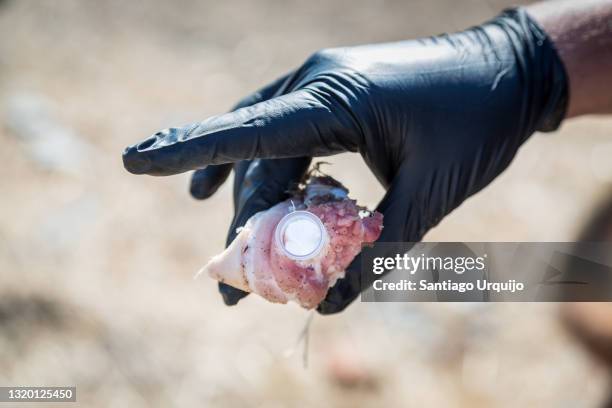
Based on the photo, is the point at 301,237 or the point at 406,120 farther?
the point at 406,120

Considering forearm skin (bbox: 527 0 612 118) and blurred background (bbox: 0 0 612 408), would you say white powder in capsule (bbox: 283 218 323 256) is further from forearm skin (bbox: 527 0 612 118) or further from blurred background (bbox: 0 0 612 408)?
forearm skin (bbox: 527 0 612 118)

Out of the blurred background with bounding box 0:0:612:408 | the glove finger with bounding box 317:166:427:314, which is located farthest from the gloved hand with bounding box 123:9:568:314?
the blurred background with bounding box 0:0:612:408

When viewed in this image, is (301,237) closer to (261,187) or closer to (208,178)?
(261,187)

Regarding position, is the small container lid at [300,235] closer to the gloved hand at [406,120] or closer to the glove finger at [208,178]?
the gloved hand at [406,120]

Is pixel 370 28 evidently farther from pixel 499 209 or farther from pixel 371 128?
pixel 371 128

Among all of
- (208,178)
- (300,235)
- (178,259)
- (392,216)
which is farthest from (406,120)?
(178,259)

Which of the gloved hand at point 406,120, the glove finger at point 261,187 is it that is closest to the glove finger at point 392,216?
the gloved hand at point 406,120

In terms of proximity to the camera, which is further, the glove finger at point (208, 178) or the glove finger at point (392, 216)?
the glove finger at point (208, 178)
